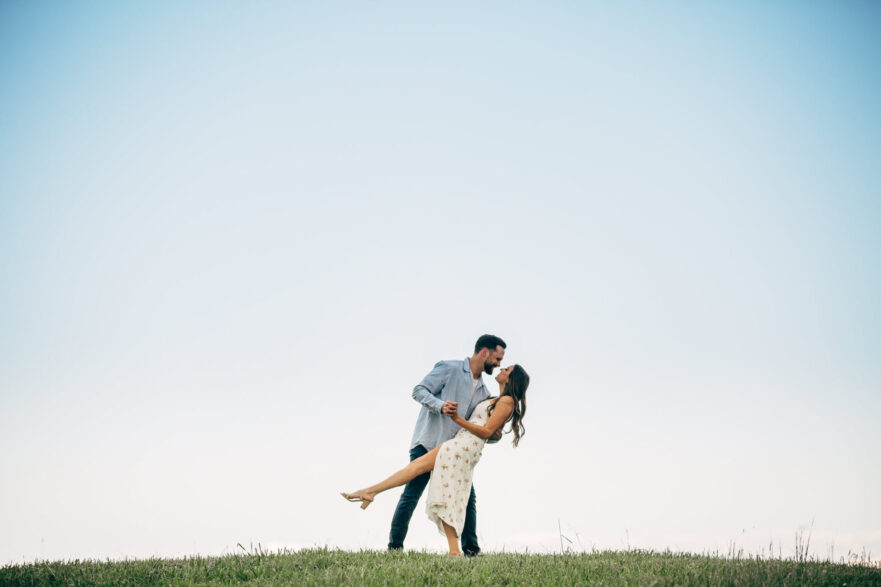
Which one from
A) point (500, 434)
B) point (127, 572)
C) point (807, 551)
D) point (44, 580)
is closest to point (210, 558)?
point (127, 572)

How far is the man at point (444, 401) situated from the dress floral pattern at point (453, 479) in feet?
0.93

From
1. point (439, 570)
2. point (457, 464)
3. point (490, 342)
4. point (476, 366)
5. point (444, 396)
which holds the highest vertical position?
point (490, 342)

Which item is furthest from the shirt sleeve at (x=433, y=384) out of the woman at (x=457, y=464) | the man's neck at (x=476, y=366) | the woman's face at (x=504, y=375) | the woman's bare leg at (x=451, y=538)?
the woman's bare leg at (x=451, y=538)

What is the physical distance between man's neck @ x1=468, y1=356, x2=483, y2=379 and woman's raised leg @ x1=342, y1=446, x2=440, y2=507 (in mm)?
1257

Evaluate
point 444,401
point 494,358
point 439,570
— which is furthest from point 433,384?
point 439,570

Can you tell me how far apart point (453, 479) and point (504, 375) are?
1.60 metres

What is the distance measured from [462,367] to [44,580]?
5.87 meters

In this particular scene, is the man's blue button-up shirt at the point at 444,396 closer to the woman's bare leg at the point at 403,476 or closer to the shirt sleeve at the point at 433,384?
the shirt sleeve at the point at 433,384

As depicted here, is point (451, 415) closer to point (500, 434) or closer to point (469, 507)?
point (500, 434)

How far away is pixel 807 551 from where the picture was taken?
371 inches

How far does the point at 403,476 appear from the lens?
995cm

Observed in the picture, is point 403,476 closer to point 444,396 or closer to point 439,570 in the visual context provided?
point 444,396

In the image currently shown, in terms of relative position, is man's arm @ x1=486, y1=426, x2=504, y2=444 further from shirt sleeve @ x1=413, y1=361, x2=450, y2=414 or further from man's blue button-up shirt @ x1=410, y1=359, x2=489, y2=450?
shirt sleeve @ x1=413, y1=361, x2=450, y2=414

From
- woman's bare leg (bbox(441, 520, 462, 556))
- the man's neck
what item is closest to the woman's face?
the man's neck
